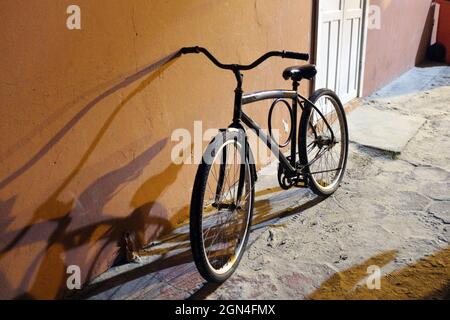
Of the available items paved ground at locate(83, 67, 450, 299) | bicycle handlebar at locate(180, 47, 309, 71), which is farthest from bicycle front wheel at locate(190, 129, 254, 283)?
bicycle handlebar at locate(180, 47, 309, 71)

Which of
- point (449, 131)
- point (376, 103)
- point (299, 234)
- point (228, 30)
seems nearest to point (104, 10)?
point (228, 30)

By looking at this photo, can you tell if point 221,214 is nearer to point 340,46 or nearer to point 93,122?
point 93,122

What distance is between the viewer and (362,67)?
6.40 meters

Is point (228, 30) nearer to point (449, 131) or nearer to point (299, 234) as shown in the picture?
point (299, 234)

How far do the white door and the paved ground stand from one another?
4.66 ft

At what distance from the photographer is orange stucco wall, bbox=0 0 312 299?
2.10 metres

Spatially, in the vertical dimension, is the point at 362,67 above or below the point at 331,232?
above

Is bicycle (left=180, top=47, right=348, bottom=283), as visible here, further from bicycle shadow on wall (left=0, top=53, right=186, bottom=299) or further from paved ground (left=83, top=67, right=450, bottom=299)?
bicycle shadow on wall (left=0, top=53, right=186, bottom=299)

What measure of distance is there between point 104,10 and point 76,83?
17.3 inches

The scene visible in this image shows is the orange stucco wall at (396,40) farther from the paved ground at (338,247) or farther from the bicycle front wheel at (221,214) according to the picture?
the bicycle front wheel at (221,214)

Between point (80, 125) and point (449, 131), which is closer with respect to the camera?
point (80, 125)

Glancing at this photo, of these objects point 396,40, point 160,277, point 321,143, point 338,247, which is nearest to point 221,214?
point 160,277
